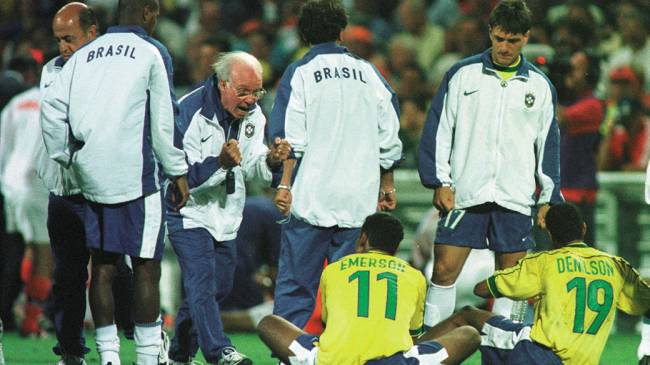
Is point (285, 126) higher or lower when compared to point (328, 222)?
higher

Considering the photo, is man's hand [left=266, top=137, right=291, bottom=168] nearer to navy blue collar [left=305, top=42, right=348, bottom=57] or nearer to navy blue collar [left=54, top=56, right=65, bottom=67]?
navy blue collar [left=305, top=42, right=348, bottom=57]

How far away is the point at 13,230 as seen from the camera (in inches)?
487

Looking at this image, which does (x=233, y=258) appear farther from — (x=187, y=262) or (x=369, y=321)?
(x=369, y=321)

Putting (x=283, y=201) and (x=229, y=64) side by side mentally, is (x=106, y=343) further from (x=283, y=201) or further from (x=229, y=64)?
(x=229, y=64)

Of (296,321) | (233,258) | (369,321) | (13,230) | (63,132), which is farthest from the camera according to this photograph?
→ (13,230)

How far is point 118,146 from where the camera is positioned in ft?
25.0

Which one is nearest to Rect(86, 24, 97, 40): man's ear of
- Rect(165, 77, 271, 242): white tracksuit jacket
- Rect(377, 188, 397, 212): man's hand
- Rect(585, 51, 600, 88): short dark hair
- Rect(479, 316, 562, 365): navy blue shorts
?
Rect(165, 77, 271, 242): white tracksuit jacket

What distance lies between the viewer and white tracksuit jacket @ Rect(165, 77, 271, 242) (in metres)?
8.48

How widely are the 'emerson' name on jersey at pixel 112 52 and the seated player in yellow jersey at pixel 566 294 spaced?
7.71ft

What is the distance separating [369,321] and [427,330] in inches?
56.2

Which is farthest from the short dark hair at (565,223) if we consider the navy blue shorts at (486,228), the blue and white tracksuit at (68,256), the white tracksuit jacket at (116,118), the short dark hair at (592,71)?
the short dark hair at (592,71)

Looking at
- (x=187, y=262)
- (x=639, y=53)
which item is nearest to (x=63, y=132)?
(x=187, y=262)

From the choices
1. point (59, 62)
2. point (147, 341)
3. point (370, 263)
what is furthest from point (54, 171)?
point (370, 263)

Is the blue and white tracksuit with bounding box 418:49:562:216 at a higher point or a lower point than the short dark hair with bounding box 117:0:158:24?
lower
